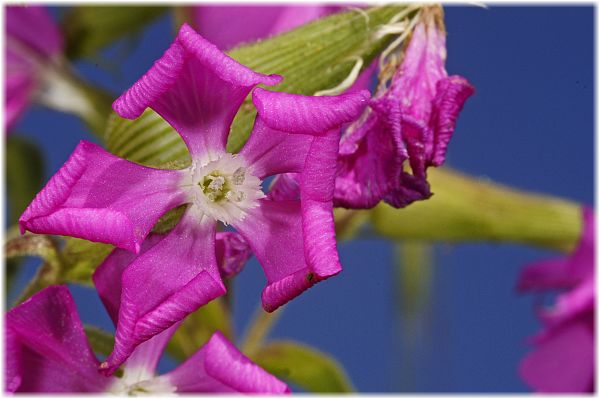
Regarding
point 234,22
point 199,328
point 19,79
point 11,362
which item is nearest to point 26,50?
point 19,79

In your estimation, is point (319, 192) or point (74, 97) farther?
point (74, 97)

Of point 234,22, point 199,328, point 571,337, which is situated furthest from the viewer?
point 571,337

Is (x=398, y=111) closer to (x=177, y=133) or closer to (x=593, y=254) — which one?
(x=177, y=133)

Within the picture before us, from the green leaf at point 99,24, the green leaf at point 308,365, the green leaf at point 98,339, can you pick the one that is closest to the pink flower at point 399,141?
the green leaf at point 98,339

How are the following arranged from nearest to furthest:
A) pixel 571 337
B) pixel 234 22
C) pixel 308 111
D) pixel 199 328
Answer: pixel 308 111
pixel 199 328
pixel 234 22
pixel 571 337

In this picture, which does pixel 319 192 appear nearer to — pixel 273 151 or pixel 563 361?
pixel 273 151
